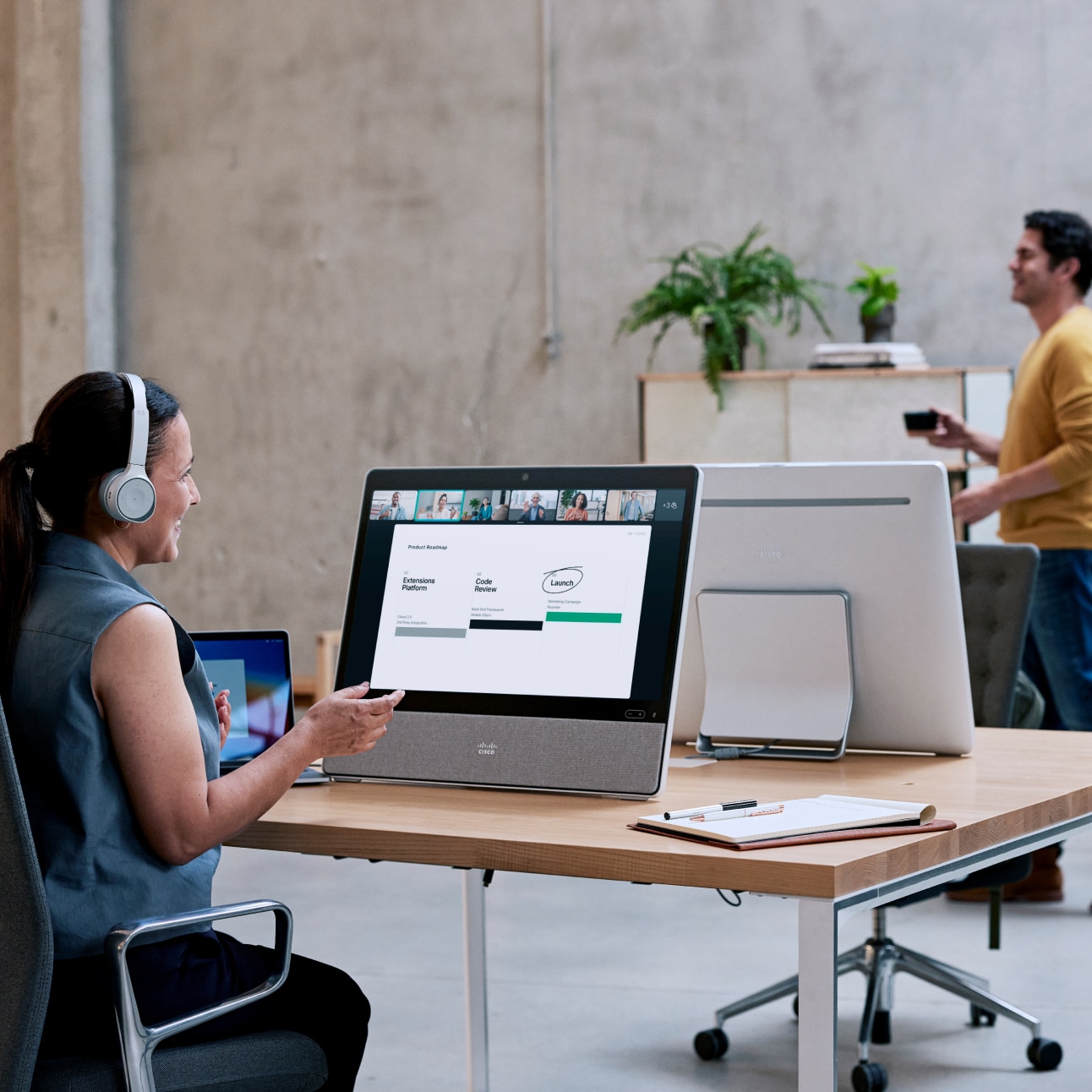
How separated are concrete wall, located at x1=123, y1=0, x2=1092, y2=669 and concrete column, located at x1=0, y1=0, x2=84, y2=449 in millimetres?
292

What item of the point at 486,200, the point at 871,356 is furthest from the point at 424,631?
the point at 486,200

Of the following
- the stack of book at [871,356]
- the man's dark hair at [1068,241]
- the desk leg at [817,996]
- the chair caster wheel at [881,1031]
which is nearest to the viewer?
the desk leg at [817,996]

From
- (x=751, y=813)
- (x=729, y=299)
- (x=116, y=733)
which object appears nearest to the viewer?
(x=116, y=733)

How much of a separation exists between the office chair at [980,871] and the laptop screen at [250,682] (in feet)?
4.37

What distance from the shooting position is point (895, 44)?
6.18 m

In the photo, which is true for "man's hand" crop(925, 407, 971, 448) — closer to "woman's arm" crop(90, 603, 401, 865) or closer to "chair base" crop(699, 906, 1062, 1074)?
"chair base" crop(699, 906, 1062, 1074)

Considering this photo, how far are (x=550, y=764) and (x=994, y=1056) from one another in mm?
1618

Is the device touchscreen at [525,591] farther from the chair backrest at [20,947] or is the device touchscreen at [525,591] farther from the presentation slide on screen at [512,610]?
the chair backrest at [20,947]

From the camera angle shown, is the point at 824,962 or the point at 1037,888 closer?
the point at 824,962

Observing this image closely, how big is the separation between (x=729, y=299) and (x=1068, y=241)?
6.27 feet

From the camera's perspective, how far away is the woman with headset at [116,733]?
148 centimetres

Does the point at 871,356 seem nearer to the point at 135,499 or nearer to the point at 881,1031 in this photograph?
the point at 881,1031

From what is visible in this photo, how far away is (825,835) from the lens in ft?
4.95

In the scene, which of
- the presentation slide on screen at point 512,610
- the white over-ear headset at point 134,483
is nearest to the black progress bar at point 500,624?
the presentation slide on screen at point 512,610
